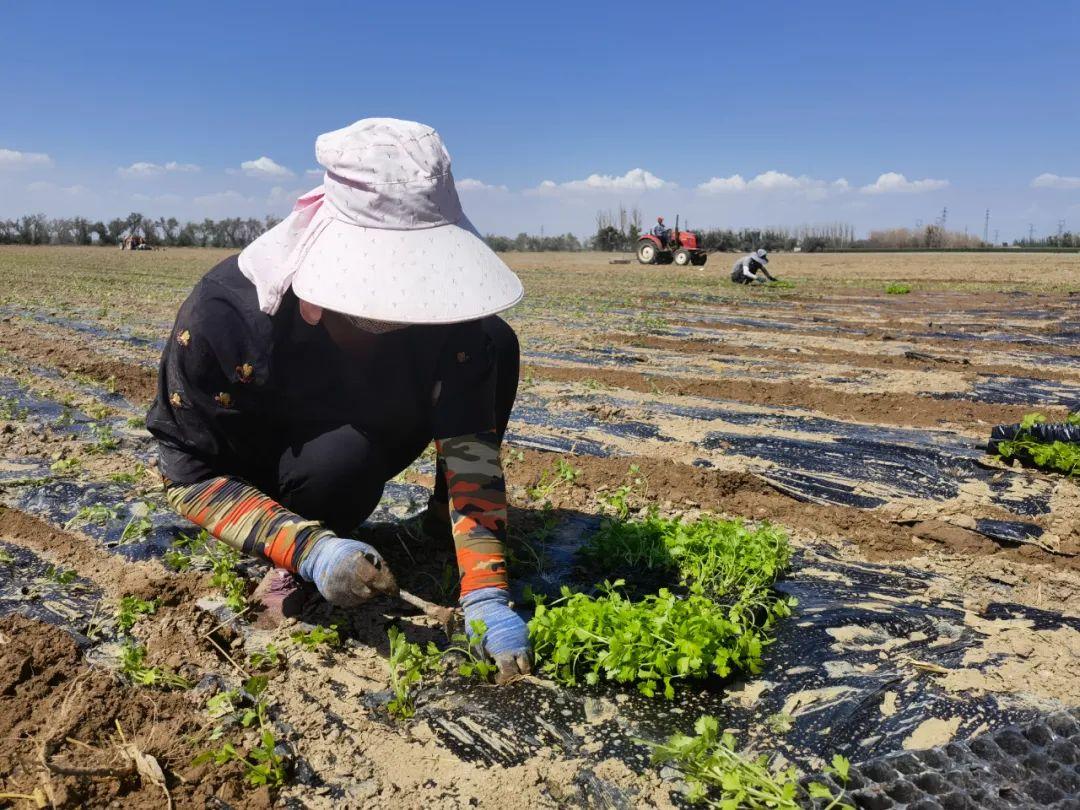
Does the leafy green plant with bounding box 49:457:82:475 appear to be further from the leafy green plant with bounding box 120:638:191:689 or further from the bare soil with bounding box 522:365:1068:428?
the bare soil with bounding box 522:365:1068:428

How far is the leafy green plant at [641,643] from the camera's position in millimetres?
2041

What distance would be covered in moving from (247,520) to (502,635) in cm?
80

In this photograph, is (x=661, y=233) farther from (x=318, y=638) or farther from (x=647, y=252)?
(x=318, y=638)

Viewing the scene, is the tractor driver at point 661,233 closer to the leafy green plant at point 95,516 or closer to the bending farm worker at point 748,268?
the bending farm worker at point 748,268

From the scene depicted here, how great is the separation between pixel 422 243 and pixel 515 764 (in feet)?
4.23

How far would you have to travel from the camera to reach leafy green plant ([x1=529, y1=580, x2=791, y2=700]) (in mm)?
2041

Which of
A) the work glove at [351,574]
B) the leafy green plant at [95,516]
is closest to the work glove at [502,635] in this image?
the work glove at [351,574]

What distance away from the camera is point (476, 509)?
2.30m

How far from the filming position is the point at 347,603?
2.08 metres

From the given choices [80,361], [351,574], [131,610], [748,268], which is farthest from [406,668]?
[748,268]

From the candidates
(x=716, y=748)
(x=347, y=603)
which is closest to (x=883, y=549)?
(x=716, y=748)

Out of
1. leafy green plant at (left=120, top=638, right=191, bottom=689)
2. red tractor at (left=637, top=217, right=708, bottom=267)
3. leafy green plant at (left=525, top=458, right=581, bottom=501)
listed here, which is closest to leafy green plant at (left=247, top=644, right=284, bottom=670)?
leafy green plant at (left=120, top=638, right=191, bottom=689)

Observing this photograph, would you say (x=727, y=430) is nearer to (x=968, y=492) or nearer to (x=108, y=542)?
(x=968, y=492)

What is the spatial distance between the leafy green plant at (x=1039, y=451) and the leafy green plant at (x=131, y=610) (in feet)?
13.3
